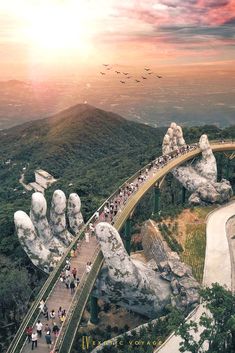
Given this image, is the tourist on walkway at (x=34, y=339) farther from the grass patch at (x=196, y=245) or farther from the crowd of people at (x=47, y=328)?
the grass patch at (x=196, y=245)

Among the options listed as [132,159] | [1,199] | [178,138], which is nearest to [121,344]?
[178,138]

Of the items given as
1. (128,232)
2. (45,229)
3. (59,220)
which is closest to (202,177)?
(128,232)

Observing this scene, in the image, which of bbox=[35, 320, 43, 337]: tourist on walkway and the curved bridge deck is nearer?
the curved bridge deck

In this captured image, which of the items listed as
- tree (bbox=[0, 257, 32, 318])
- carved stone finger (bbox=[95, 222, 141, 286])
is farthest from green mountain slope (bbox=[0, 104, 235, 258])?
carved stone finger (bbox=[95, 222, 141, 286])

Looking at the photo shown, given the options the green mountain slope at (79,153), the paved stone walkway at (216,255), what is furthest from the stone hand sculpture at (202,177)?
the green mountain slope at (79,153)

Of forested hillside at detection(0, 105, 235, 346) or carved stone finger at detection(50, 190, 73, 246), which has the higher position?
carved stone finger at detection(50, 190, 73, 246)

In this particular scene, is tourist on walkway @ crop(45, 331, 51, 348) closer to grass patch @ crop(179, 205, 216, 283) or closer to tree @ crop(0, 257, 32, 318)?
tree @ crop(0, 257, 32, 318)
